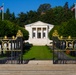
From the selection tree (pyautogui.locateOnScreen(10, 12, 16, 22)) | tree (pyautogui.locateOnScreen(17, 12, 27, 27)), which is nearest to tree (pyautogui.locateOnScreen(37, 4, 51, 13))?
tree (pyautogui.locateOnScreen(17, 12, 27, 27))

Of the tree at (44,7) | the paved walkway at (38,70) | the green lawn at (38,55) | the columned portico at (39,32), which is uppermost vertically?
the tree at (44,7)

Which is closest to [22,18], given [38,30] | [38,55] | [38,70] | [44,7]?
[38,30]

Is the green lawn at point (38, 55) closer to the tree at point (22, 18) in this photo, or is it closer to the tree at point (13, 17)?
the tree at point (13, 17)

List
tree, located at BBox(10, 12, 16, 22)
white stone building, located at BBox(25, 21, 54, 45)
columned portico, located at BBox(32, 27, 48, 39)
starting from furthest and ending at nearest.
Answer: tree, located at BBox(10, 12, 16, 22) < columned portico, located at BBox(32, 27, 48, 39) < white stone building, located at BBox(25, 21, 54, 45)

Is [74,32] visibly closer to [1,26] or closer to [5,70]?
[1,26]

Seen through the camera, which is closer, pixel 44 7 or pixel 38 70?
pixel 38 70

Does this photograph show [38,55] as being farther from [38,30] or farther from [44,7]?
[44,7]

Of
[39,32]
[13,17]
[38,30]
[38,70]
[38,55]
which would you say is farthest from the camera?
[13,17]

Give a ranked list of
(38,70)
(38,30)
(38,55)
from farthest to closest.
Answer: (38,30), (38,55), (38,70)

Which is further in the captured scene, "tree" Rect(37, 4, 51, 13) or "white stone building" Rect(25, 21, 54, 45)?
"tree" Rect(37, 4, 51, 13)

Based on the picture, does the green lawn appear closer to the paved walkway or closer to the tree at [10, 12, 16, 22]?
the paved walkway

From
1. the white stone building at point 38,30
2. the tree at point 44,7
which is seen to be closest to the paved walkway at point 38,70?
the white stone building at point 38,30

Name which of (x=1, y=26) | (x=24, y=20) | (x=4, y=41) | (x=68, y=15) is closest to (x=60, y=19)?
(x=68, y=15)

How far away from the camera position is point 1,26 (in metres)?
29.2
